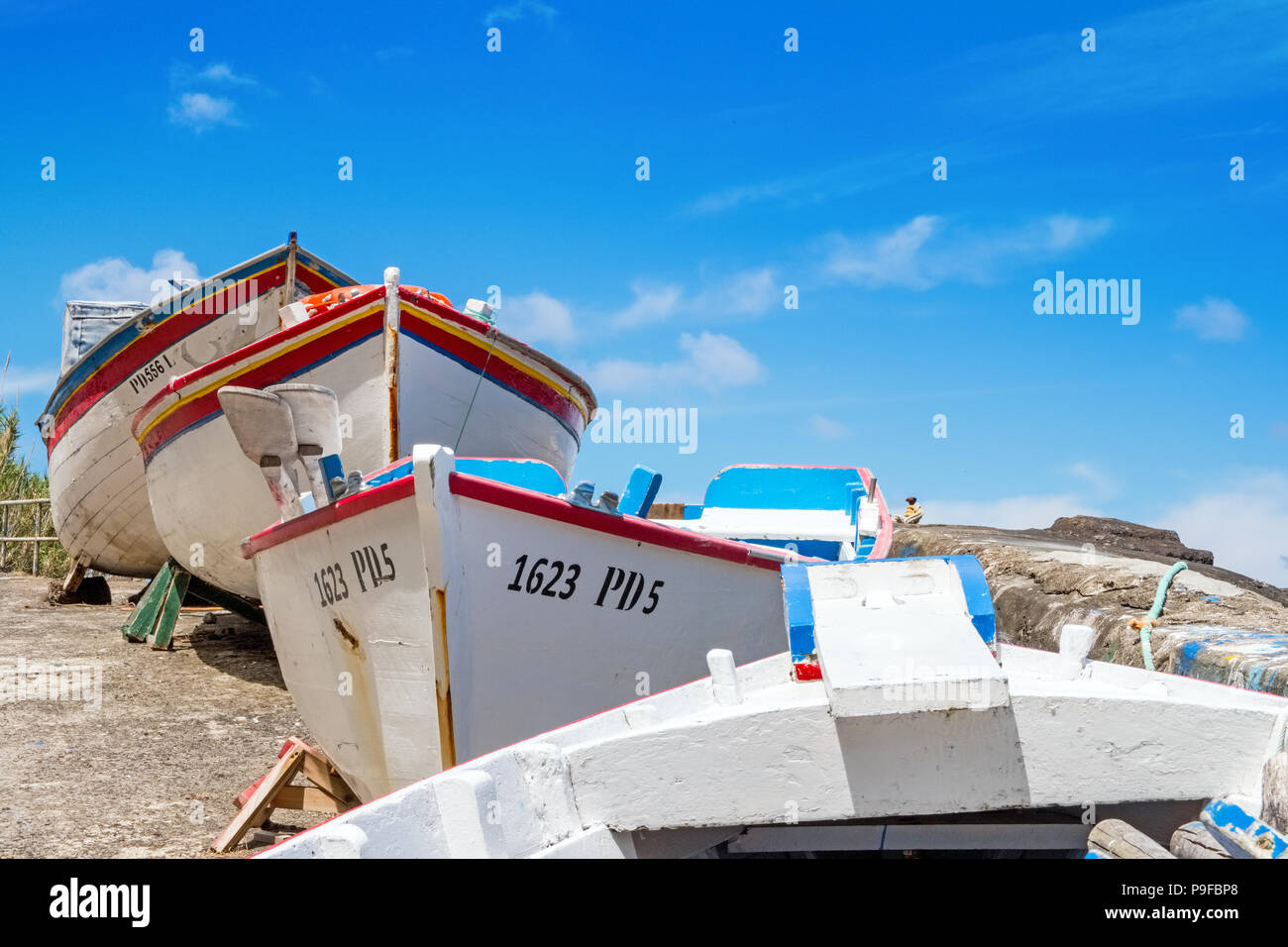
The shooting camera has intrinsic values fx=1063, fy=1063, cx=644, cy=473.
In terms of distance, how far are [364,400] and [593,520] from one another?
3.26m

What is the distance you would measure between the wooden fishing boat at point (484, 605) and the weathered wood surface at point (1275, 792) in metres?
2.64

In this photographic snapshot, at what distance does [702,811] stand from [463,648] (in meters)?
1.98

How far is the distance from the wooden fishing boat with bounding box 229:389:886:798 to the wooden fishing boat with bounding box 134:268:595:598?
226cm

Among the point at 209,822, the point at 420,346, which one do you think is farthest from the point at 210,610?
the point at 209,822

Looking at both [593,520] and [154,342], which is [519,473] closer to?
[593,520]

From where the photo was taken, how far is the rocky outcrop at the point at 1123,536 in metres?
10.8

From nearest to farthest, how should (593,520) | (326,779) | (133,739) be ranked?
(593,520) → (326,779) → (133,739)

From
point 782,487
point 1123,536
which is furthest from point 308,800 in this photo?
point 1123,536

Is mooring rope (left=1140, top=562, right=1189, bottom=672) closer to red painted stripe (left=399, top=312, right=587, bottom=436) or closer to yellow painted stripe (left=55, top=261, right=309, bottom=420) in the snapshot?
red painted stripe (left=399, top=312, right=587, bottom=436)

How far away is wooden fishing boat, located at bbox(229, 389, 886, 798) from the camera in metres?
4.36

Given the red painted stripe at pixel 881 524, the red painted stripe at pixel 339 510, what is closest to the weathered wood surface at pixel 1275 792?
the red painted stripe at pixel 339 510

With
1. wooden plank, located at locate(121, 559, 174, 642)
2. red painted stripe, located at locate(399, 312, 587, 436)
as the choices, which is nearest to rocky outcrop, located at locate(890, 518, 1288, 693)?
red painted stripe, located at locate(399, 312, 587, 436)

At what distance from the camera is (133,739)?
6.87 meters
